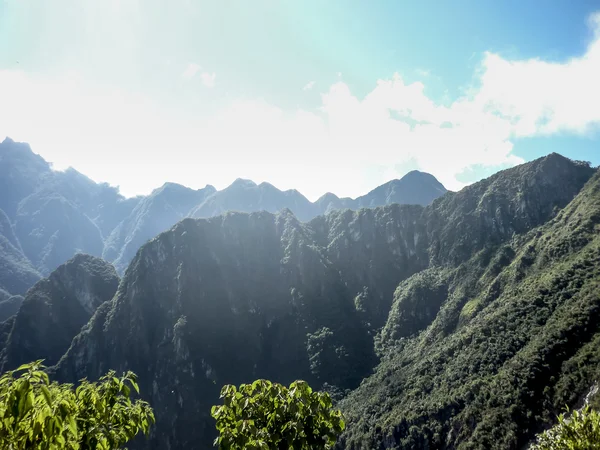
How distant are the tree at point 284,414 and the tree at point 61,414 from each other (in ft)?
7.58

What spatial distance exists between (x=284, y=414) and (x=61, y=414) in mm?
5250

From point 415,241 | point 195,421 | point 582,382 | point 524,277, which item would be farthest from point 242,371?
point 582,382

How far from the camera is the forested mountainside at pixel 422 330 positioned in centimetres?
7756

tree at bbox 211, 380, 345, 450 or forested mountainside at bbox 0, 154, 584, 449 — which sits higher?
tree at bbox 211, 380, 345, 450

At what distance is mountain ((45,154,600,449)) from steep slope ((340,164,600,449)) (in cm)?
39

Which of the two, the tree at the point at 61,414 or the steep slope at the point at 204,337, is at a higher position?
the tree at the point at 61,414

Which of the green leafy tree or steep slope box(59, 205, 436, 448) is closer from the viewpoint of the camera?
the green leafy tree

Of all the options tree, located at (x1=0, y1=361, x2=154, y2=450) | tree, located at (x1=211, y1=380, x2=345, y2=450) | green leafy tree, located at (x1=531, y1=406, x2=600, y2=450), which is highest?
tree, located at (x1=0, y1=361, x2=154, y2=450)

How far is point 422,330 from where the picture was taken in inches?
6127

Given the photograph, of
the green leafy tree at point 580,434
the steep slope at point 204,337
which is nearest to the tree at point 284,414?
the green leafy tree at point 580,434

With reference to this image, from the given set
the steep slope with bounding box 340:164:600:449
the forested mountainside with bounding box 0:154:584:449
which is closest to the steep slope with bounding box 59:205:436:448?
the forested mountainside with bounding box 0:154:584:449

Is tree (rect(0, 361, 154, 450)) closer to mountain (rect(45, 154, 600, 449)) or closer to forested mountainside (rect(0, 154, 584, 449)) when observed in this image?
mountain (rect(45, 154, 600, 449))

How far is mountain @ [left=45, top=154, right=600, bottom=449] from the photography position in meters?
77.4

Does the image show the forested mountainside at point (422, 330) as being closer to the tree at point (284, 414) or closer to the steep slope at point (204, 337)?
the steep slope at point (204, 337)
